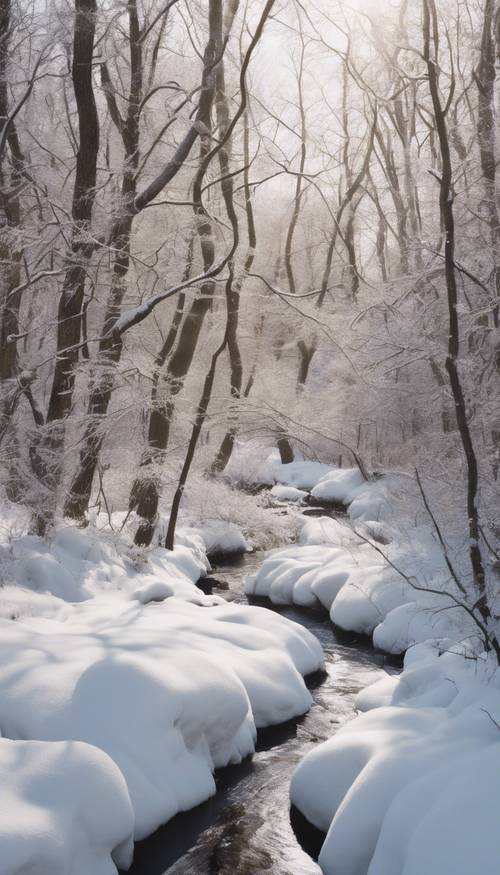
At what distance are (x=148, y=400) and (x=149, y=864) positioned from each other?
6379 mm

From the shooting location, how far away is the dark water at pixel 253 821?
4133mm

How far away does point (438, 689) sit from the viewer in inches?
203

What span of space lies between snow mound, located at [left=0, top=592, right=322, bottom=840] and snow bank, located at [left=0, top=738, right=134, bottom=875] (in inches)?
18.4

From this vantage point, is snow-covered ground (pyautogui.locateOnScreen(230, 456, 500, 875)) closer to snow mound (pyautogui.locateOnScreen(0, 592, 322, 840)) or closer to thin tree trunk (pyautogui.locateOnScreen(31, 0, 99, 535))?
snow mound (pyautogui.locateOnScreen(0, 592, 322, 840))

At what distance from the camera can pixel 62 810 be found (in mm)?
3412

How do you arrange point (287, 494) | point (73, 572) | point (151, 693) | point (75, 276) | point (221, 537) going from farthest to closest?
point (287, 494) < point (221, 537) < point (75, 276) < point (73, 572) < point (151, 693)


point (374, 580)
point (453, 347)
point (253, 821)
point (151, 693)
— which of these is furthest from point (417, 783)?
point (374, 580)

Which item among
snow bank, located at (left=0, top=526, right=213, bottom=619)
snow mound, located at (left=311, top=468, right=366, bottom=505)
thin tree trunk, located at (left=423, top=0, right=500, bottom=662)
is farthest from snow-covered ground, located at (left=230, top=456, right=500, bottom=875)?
snow mound, located at (left=311, top=468, right=366, bottom=505)

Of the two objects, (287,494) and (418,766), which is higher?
(418,766)

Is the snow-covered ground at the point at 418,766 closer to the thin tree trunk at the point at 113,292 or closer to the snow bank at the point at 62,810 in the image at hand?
the snow bank at the point at 62,810

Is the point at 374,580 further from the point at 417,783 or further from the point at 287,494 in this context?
the point at 287,494

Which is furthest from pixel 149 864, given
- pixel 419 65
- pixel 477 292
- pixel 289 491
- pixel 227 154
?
pixel 289 491

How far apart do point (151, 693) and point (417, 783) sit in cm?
186

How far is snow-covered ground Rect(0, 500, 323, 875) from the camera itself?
Result: 11.4 ft
